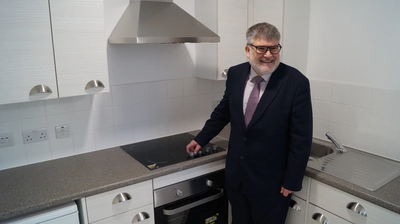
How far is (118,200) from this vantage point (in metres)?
1.68

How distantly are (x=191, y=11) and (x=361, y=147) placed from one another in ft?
4.95

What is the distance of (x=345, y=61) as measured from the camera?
2.15 meters

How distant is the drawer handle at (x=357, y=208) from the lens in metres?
1.55

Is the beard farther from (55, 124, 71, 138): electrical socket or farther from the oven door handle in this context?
(55, 124, 71, 138): electrical socket

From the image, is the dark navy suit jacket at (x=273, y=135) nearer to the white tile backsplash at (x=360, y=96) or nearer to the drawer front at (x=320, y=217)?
the drawer front at (x=320, y=217)

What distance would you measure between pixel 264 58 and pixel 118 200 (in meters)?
1.06

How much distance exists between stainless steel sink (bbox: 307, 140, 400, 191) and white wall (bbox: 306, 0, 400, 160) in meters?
0.11

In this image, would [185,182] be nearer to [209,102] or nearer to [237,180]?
[237,180]

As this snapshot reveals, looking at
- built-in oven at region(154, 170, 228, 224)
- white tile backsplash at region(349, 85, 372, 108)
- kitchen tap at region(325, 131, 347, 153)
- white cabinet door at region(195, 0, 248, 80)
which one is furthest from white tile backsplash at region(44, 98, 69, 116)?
white tile backsplash at region(349, 85, 372, 108)

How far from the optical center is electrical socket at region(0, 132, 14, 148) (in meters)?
1.80

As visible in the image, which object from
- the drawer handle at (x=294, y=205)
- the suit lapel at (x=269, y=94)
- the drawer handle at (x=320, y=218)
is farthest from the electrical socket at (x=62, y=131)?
the drawer handle at (x=320, y=218)

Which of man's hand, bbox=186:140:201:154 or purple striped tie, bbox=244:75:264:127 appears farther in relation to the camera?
man's hand, bbox=186:140:201:154

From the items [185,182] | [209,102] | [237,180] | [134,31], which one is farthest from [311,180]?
[134,31]

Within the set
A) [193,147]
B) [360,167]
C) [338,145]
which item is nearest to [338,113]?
[338,145]
